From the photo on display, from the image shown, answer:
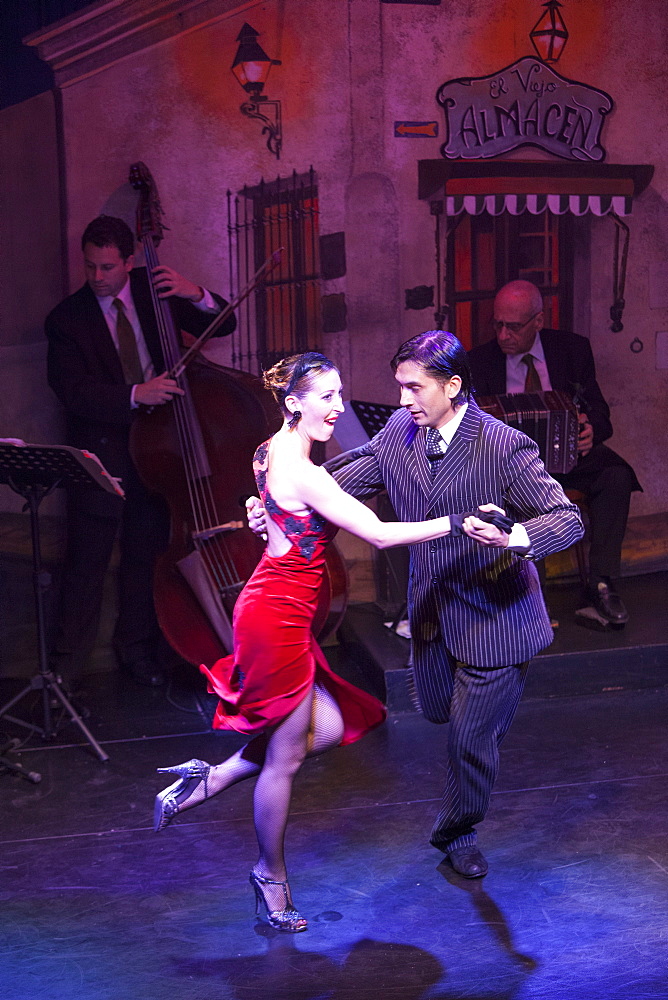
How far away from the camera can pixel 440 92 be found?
5941 mm

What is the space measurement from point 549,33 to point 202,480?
3.36 m

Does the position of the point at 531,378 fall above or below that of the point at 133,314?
below

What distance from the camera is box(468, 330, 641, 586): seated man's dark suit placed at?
5551mm

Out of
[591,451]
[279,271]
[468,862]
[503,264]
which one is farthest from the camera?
[503,264]

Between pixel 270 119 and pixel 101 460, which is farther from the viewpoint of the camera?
pixel 270 119

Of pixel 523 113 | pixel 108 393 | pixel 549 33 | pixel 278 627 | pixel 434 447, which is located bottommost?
pixel 278 627

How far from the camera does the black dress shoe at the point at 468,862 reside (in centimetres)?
333

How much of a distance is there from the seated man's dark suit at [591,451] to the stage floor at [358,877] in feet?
3.43

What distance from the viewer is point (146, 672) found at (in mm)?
5332

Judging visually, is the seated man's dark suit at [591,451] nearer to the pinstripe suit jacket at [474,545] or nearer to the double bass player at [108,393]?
the double bass player at [108,393]

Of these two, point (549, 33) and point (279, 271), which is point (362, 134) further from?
point (549, 33)

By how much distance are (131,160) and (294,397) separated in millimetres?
3147

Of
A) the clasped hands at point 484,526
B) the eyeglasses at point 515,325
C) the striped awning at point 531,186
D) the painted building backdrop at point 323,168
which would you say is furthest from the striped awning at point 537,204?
the clasped hands at point 484,526

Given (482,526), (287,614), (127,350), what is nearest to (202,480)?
(127,350)
